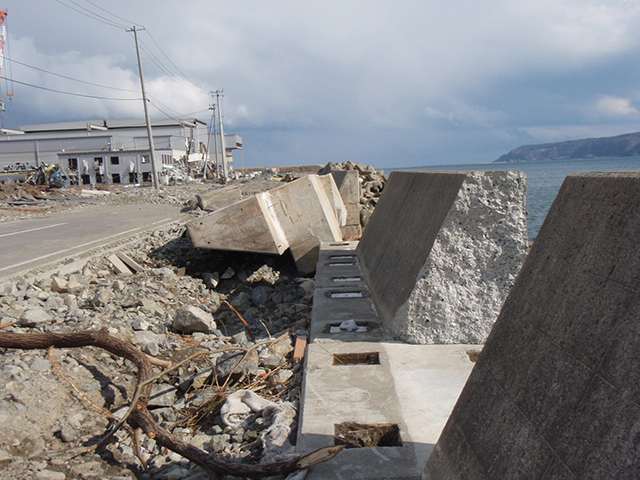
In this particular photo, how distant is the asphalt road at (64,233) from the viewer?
8305 millimetres

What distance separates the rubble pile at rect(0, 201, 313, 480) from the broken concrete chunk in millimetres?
13

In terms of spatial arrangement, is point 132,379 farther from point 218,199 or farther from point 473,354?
point 218,199

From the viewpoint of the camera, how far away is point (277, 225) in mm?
9297

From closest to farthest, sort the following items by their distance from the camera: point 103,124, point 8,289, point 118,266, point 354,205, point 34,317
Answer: point 34,317
point 8,289
point 118,266
point 354,205
point 103,124

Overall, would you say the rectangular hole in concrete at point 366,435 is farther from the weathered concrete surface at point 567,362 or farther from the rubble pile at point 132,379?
the weathered concrete surface at point 567,362

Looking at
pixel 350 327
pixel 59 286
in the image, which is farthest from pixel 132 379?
pixel 59 286

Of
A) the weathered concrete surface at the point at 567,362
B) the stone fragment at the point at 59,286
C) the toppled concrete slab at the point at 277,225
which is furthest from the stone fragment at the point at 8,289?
the weathered concrete surface at the point at 567,362

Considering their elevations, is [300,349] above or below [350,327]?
below

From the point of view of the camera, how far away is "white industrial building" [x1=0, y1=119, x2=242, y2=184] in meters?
43.6

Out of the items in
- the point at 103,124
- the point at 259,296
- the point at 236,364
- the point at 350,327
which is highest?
the point at 103,124

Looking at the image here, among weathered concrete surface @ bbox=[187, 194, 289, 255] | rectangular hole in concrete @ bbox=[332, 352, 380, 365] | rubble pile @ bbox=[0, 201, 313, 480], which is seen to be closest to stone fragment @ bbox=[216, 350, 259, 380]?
rubble pile @ bbox=[0, 201, 313, 480]

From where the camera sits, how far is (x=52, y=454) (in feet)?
11.8

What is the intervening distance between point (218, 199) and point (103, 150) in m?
33.1

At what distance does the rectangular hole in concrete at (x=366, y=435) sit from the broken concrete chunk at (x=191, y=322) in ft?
12.0
